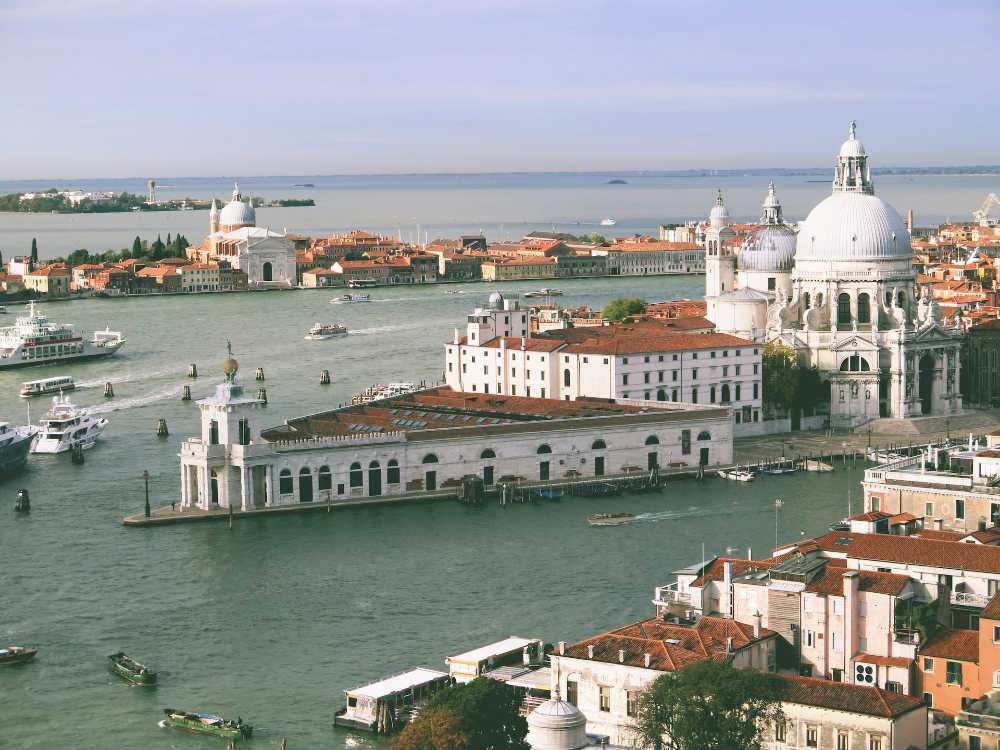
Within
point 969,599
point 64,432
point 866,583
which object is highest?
point 866,583

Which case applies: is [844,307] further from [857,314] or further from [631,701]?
[631,701]

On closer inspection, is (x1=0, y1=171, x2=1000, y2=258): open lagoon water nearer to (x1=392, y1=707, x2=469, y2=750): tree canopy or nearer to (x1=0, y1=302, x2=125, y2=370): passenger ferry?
(x1=0, y1=302, x2=125, y2=370): passenger ferry

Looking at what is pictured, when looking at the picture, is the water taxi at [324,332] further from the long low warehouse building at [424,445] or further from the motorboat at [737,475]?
the motorboat at [737,475]

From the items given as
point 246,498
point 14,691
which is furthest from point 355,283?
point 14,691

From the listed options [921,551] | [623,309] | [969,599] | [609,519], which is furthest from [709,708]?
[623,309]

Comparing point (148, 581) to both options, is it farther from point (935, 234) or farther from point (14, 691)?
point (935, 234)

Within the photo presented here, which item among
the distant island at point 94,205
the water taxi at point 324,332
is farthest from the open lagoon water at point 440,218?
the water taxi at point 324,332

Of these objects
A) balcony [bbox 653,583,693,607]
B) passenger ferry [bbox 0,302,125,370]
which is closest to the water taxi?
passenger ferry [bbox 0,302,125,370]
